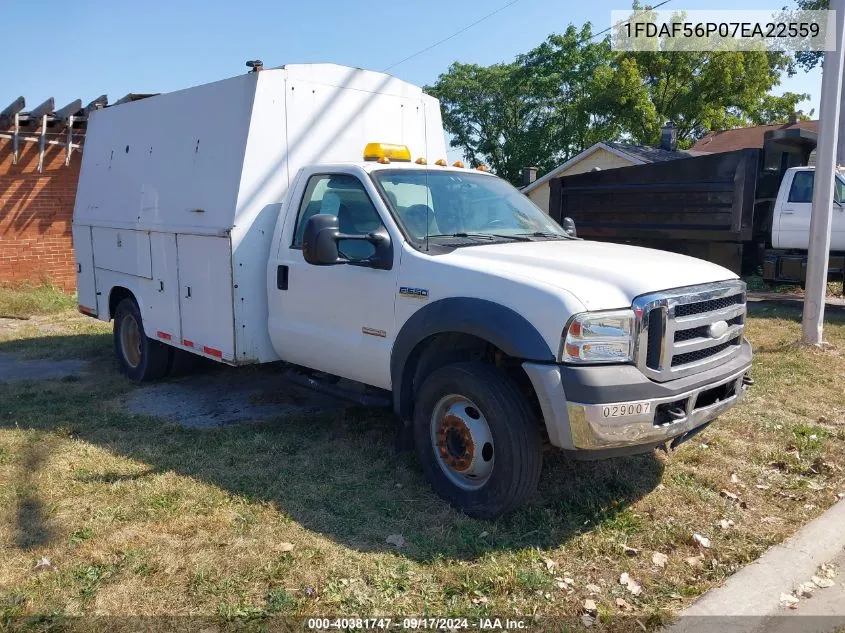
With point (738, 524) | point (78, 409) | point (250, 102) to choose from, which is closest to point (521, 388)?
point (738, 524)

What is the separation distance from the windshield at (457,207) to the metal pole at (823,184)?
173 inches

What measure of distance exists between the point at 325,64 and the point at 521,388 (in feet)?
10.9

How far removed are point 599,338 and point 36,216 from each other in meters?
11.9

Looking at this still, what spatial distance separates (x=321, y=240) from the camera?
14.4 ft

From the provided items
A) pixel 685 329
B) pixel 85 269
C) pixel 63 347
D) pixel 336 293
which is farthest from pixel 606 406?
pixel 63 347

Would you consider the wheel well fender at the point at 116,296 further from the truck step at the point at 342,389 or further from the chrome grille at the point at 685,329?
the chrome grille at the point at 685,329

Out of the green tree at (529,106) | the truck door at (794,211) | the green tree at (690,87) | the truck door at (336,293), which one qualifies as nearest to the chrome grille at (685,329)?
the truck door at (336,293)

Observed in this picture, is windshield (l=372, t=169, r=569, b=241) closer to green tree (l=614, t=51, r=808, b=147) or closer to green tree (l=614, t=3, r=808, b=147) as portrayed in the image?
green tree (l=614, t=3, r=808, b=147)

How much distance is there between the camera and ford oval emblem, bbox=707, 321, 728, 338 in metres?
4.08

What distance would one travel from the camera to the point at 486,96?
43125 mm

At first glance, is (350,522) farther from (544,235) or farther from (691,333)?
(544,235)

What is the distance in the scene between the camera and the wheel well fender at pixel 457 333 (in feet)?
12.1

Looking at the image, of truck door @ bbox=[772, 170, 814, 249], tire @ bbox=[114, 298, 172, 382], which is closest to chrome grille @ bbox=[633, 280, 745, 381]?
tire @ bbox=[114, 298, 172, 382]

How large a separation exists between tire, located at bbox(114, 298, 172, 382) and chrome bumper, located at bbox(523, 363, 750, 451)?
4.60 meters
